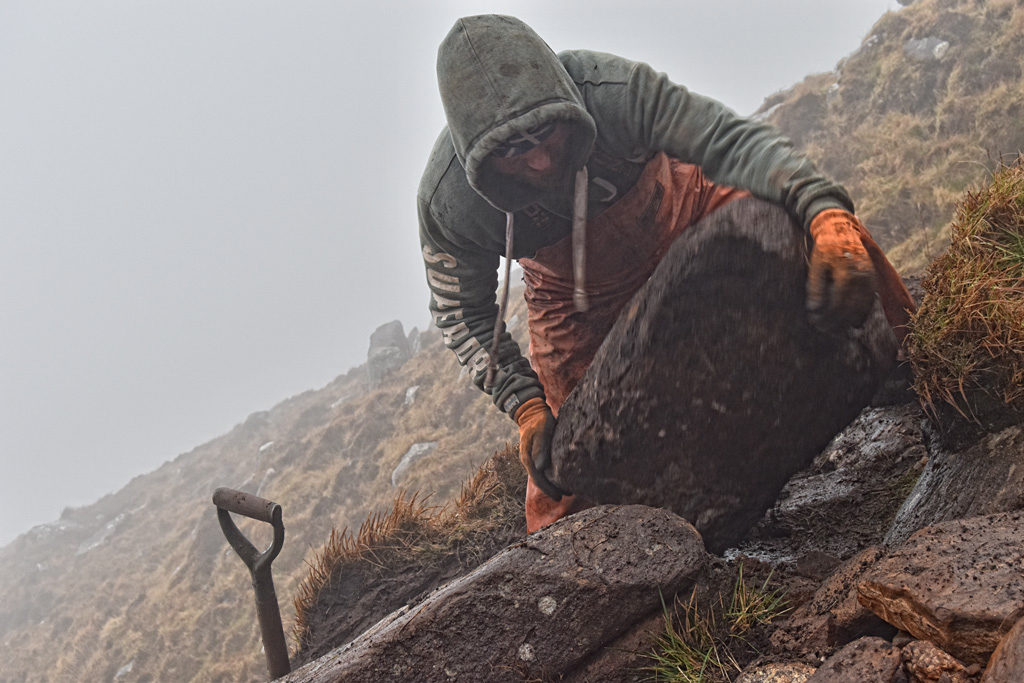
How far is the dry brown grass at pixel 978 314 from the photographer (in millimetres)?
1836

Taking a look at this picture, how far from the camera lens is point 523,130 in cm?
204

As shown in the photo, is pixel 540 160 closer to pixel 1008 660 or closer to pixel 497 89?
pixel 497 89

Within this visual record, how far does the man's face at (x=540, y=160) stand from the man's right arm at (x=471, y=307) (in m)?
0.61

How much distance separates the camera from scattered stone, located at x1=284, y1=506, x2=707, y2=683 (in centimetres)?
192

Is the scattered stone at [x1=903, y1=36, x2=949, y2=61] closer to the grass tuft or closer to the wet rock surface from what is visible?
the wet rock surface

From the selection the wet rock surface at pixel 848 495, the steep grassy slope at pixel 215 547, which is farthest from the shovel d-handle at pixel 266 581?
the steep grassy slope at pixel 215 547

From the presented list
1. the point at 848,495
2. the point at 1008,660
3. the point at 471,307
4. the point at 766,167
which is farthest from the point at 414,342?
the point at 1008,660

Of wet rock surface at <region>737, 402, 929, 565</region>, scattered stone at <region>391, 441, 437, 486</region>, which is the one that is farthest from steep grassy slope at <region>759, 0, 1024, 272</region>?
scattered stone at <region>391, 441, 437, 486</region>

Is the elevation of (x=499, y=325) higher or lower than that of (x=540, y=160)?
lower

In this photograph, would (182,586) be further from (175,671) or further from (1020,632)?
(1020,632)

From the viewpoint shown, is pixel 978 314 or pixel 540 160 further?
pixel 540 160

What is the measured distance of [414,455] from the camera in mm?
12539

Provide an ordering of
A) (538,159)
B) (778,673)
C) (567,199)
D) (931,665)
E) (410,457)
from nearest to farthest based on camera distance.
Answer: (931,665)
(778,673)
(538,159)
(567,199)
(410,457)

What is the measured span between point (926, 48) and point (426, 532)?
40.2 ft
